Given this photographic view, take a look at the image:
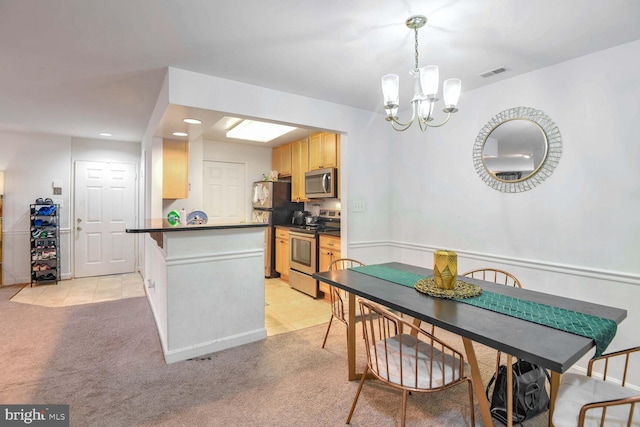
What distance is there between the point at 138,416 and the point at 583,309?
2.49m

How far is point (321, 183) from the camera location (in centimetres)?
431

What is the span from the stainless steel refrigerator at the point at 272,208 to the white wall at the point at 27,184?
3039mm

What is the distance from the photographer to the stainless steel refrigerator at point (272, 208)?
512 centimetres

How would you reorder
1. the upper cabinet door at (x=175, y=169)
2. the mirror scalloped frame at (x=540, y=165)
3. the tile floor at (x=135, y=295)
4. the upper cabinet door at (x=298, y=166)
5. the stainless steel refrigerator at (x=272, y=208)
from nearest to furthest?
1. the mirror scalloped frame at (x=540, y=165)
2. the tile floor at (x=135, y=295)
3. the upper cabinet door at (x=175, y=169)
4. the upper cabinet door at (x=298, y=166)
5. the stainless steel refrigerator at (x=272, y=208)

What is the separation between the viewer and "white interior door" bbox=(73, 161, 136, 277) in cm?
528

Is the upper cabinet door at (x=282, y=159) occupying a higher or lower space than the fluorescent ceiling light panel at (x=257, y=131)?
lower

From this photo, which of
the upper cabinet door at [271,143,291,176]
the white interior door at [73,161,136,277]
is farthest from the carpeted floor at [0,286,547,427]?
the upper cabinet door at [271,143,291,176]

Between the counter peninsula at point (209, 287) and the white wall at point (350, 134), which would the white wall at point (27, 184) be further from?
the counter peninsula at point (209, 287)

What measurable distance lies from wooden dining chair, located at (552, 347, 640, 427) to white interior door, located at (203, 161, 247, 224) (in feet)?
15.4

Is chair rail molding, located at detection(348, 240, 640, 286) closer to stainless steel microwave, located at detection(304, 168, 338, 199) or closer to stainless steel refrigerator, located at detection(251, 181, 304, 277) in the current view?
stainless steel microwave, located at detection(304, 168, 338, 199)

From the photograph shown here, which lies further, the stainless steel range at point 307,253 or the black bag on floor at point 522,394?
the stainless steel range at point 307,253

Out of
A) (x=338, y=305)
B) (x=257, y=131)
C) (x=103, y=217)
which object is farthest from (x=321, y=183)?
(x=103, y=217)

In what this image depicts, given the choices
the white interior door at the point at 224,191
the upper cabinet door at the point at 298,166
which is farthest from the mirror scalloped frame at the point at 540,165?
the white interior door at the point at 224,191

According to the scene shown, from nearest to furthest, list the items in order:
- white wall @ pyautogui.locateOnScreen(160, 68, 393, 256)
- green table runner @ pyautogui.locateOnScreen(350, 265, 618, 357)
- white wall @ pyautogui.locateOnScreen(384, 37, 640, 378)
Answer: green table runner @ pyautogui.locateOnScreen(350, 265, 618, 357) → white wall @ pyautogui.locateOnScreen(384, 37, 640, 378) → white wall @ pyautogui.locateOnScreen(160, 68, 393, 256)
